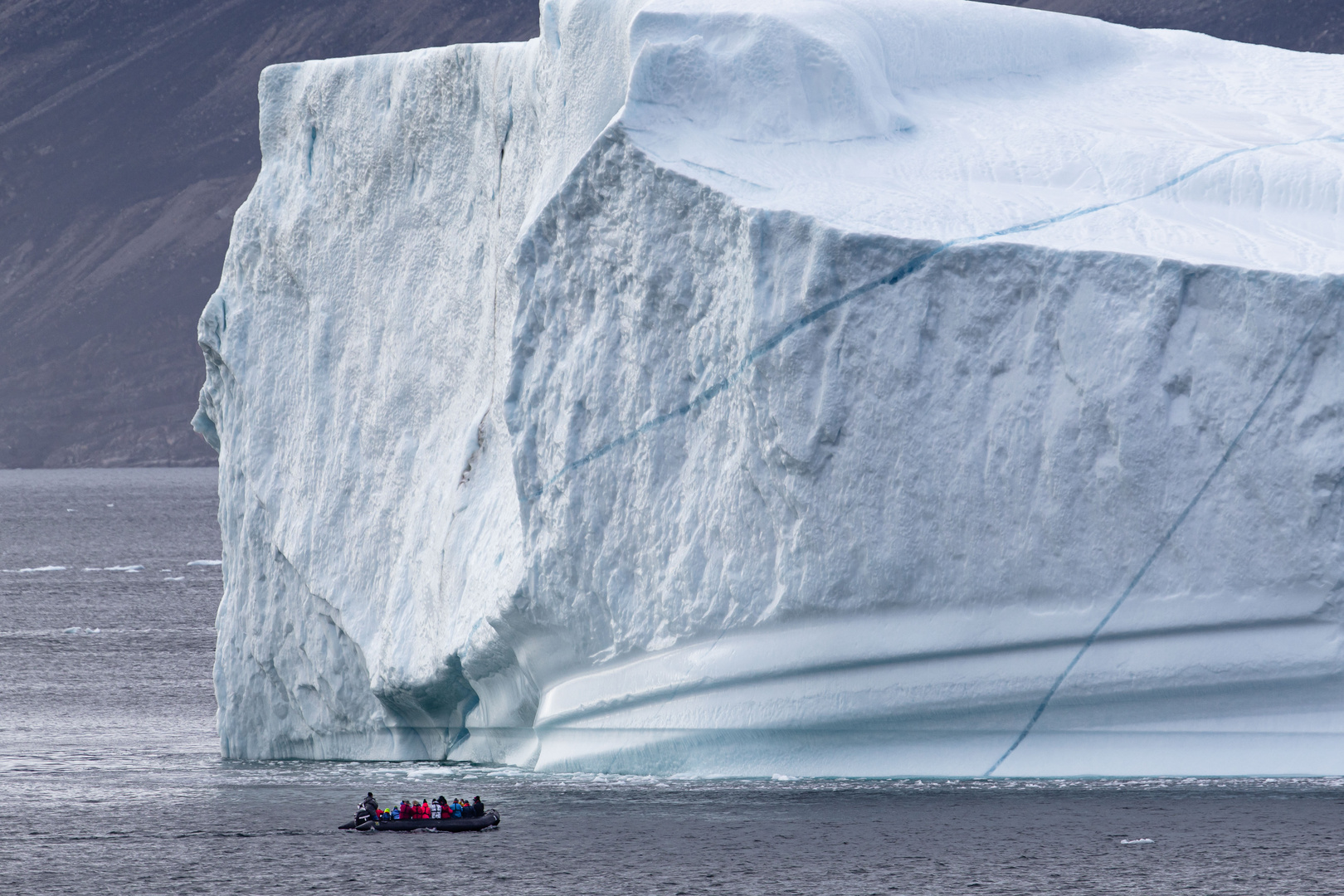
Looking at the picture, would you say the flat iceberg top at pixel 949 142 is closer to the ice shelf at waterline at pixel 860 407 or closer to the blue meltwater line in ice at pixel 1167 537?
the ice shelf at waterline at pixel 860 407

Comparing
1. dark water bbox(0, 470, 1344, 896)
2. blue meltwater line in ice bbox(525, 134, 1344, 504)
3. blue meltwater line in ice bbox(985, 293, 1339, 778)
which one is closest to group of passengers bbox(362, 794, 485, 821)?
dark water bbox(0, 470, 1344, 896)

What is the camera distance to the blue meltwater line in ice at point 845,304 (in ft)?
32.7

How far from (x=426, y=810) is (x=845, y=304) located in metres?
4.04

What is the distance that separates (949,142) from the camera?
11164 millimetres

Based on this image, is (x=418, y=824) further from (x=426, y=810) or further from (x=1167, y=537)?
(x=1167, y=537)

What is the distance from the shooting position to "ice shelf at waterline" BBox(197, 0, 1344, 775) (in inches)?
388

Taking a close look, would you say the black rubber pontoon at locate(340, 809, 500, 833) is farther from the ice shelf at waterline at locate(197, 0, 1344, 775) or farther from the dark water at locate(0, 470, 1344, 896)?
the ice shelf at waterline at locate(197, 0, 1344, 775)

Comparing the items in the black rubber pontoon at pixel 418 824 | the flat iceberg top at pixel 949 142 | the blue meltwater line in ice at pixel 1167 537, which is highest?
the flat iceberg top at pixel 949 142

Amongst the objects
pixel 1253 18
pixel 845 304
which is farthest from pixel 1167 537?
pixel 1253 18

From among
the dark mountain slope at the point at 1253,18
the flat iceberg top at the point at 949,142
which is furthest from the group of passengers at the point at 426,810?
the dark mountain slope at the point at 1253,18

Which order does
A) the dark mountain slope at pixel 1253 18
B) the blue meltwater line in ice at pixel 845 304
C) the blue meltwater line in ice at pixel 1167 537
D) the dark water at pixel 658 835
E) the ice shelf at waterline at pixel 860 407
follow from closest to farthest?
the dark water at pixel 658 835 < the blue meltwater line in ice at pixel 1167 537 < the ice shelf at waterline at pixel 860 407 < the blue meltwater line in ice at pixel 845 304 < the dark mountain slope at pixel 1253 18

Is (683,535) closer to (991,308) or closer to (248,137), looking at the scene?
(991,308)

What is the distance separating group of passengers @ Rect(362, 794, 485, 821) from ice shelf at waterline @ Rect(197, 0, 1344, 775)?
115cm

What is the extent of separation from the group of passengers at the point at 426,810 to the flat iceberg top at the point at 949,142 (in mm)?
4027
